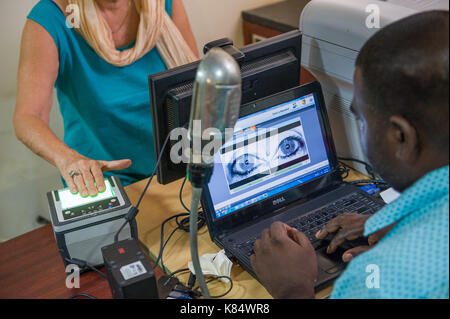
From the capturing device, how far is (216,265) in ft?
3.54

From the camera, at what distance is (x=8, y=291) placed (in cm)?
109

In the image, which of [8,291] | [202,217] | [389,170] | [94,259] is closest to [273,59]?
[202,217]

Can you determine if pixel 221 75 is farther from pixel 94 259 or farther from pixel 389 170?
pixel 94 259

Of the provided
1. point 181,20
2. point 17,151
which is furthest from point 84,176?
point 17,151

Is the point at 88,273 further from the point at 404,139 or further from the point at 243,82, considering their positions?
the point at 404,139

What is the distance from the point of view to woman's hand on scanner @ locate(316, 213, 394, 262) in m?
1.04

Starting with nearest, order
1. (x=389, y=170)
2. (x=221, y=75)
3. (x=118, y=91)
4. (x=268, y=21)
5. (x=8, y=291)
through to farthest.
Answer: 1. (x=221, y=75)
2. (x=389, y=170)
3. (x=8, y=291)
4. (x=118, y=91)
5. (x=268, y=21)

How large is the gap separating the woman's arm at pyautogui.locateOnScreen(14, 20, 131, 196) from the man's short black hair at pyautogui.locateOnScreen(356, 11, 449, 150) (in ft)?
2.43

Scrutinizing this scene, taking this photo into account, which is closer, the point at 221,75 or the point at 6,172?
the point at 221,75

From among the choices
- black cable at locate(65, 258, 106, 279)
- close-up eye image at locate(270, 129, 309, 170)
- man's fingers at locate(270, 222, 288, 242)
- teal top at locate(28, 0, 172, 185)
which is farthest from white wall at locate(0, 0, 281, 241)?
man's fingers at locate(270, 222, 288, 242)

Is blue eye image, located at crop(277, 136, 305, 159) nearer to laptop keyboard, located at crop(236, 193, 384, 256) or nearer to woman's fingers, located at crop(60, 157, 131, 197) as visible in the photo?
laptop keyboard, located at crop(236, 193, 384, 256)

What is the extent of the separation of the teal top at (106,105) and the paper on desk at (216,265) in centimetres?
66

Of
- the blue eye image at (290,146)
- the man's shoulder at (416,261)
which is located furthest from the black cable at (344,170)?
the man's shoulder at (416,261)

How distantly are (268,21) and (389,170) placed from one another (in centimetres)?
188
